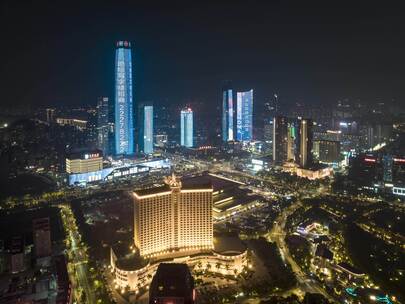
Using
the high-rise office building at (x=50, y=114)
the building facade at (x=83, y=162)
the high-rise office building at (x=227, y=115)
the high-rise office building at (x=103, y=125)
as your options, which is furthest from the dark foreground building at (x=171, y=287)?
the high-rise office building at (x=227, y=115)

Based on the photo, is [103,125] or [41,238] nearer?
[41,238]

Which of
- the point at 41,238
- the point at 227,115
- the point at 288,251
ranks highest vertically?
the point at 227,115

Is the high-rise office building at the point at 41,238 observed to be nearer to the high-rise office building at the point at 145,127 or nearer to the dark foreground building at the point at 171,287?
the dark foreground building at the point at 171,287

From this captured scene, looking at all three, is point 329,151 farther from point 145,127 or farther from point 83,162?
point 83,162

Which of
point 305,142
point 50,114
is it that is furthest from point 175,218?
point 50,114

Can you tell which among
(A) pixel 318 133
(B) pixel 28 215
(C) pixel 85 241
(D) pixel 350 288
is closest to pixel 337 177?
(A) pixel 318 133

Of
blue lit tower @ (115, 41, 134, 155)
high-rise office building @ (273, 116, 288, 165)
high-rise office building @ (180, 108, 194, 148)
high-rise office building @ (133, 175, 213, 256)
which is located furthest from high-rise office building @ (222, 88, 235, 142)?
high-rise office building @ (133, 175, 213, 256)

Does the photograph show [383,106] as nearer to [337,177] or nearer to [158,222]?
[337,177]

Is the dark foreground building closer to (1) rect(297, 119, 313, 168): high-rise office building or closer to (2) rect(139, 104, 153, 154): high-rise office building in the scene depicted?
(1) rect(297, 119, 313, 168): high-rise office building
